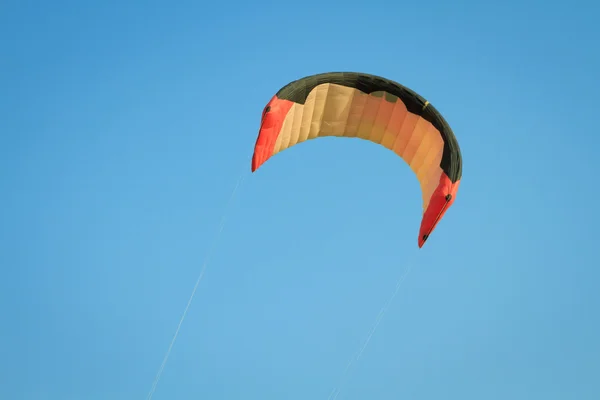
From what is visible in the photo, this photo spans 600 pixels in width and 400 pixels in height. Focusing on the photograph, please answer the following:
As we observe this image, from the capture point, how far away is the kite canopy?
16.9 metres

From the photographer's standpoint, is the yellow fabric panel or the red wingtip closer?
the red wingtip

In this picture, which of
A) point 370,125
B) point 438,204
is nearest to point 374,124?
point 370,125

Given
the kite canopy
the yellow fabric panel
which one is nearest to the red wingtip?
the kite canopy

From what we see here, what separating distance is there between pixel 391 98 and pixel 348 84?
0.92 m

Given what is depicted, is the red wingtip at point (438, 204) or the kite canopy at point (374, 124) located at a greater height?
the kite canopy at point (374, 124)

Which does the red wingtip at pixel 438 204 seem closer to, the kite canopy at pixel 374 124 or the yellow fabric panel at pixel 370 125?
the kite canopy at pixel 374 124

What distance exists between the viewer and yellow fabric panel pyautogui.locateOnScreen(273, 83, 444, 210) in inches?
690

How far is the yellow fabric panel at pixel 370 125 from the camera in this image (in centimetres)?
1753

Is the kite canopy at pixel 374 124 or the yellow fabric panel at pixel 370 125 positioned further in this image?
the yellow fabric panel at pixel 370 125

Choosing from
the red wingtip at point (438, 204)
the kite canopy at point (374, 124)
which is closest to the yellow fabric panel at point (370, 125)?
the kite canopy at point (374, 124)

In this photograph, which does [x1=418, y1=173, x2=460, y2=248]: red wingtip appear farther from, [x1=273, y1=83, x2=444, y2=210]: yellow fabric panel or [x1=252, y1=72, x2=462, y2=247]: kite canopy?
[x1=273, y1=83, x2=444, y2=210]: yellow fabric panel

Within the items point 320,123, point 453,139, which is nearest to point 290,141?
point 320,123

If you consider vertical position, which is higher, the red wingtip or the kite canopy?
the kite canopy

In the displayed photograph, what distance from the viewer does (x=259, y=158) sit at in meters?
16.7
